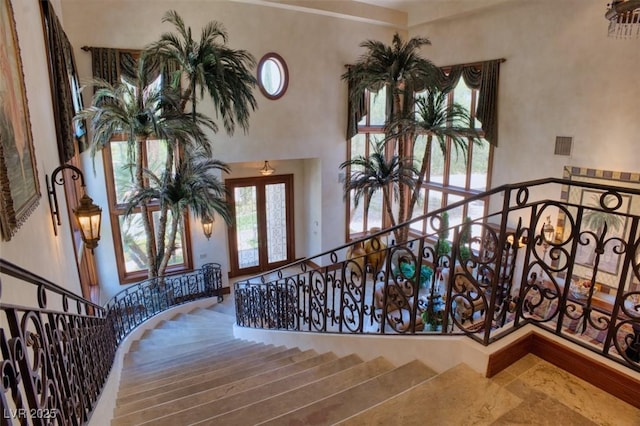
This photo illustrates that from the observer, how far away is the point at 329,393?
2.52 meters

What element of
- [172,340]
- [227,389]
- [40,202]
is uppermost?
[40,202]

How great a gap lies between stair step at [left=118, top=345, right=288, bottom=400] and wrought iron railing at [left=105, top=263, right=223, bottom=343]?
1678 millimetres

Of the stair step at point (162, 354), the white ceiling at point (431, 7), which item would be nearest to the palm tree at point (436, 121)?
the white ceiling at point (431, 7)

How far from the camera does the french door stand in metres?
9.08

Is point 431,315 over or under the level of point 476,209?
over

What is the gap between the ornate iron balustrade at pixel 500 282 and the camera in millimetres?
1959

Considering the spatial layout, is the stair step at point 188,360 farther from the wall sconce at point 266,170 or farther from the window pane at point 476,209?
the window pane at point 476,209

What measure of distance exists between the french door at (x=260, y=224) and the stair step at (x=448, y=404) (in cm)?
752

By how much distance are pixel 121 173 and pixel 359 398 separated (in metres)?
6.52

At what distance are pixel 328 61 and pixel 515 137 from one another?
13.9 feet

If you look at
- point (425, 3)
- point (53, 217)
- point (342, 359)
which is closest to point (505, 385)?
point (342, 359)

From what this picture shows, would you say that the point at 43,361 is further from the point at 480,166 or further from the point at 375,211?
the point at 375,211

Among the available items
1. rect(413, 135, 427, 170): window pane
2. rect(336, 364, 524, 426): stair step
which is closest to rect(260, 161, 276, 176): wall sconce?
rect(413, 135, 427, 170): window pane

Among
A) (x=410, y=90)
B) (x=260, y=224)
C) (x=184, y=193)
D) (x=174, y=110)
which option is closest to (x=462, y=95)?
(x=410, y=90)
